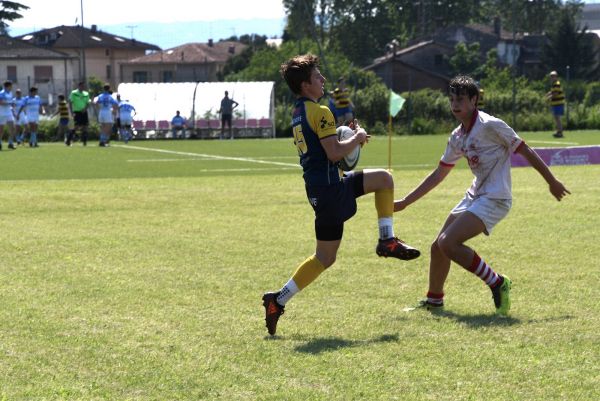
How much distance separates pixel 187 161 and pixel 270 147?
7745 mm

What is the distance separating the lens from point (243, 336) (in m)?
7.52

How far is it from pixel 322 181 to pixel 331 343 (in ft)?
3.59

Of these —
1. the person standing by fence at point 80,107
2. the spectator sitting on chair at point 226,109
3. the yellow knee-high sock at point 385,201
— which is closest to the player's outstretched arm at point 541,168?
the yellow knee-high sock at point 385,201

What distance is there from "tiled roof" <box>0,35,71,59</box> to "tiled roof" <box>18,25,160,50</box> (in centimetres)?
2276

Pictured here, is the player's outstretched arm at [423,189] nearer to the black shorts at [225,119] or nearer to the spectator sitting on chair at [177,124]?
the black shorts at [225,119]

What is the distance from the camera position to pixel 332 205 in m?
7.66

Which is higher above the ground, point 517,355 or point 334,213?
point 334,213

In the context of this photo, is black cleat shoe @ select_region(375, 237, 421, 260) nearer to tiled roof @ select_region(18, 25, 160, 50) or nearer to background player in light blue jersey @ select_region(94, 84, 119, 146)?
background player in light blue jersey @ select_region(94, 84, 119, 146)

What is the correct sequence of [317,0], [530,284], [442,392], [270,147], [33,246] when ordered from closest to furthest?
[442,392]
[530,284]
[33,246]
[270,147]
[317,0]

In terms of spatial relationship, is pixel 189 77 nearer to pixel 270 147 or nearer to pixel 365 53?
pixel 365 53

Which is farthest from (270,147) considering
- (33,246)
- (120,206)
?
(33,246)

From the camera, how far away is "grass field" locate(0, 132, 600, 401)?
20.4 feet

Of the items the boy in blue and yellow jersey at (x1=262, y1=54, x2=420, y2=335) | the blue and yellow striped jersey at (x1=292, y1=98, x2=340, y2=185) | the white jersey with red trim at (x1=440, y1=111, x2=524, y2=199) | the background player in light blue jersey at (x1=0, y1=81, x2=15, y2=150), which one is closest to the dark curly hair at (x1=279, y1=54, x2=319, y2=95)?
the boy in blue and yellow jersey at (x1=262, y1=54, x2=420, y2=335)

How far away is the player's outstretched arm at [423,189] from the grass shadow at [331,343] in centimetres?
132
